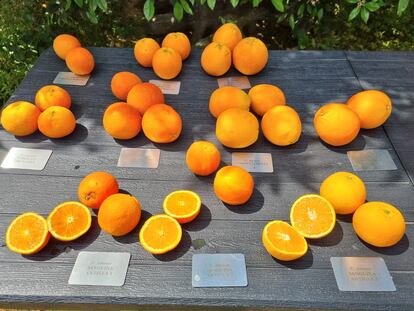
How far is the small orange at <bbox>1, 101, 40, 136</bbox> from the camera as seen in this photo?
1416 millimetres

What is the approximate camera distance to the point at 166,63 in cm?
172

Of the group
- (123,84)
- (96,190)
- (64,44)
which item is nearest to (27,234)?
(96,190)

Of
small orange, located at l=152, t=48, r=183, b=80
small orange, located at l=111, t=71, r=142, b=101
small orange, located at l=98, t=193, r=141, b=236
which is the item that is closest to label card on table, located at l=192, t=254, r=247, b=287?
small orange, located at l=98, t=193, r=141, b=236

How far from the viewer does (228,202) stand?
1229mm

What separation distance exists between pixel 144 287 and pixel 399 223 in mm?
788

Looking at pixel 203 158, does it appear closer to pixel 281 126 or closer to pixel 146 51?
pixel 281 126

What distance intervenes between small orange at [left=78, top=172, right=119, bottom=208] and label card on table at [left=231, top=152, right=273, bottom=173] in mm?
478

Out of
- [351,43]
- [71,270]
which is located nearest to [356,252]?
[71,270]

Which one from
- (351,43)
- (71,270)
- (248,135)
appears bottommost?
(351,43)

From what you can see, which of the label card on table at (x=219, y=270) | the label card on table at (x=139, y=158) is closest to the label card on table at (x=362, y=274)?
the label card on table at (x=219, y=270)

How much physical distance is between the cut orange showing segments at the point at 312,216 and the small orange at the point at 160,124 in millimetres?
548

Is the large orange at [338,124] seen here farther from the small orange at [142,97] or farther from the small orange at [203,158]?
the small orange at [142,97]

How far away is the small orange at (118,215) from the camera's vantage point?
110 cm

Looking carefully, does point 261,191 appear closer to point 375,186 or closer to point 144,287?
point 375,186
